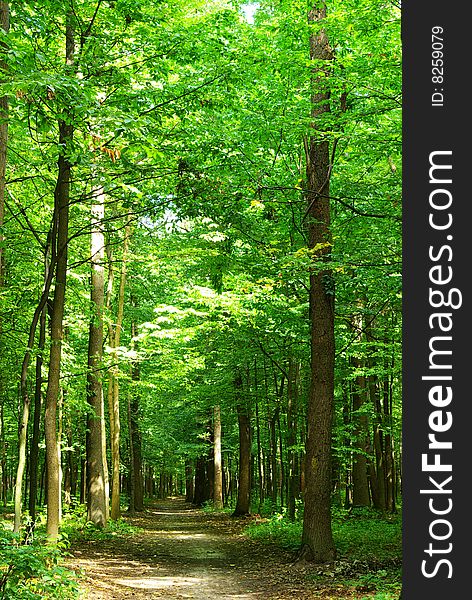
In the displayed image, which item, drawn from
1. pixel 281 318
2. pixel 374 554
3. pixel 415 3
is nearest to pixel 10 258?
pixel 281 318

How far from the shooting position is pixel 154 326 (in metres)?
16.4

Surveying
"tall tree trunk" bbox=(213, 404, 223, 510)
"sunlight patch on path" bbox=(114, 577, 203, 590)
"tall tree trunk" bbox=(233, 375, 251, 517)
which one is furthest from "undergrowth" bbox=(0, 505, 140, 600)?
"tall tree trunk" bbox=(213, 404, 223, 510)

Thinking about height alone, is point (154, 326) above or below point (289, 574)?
above

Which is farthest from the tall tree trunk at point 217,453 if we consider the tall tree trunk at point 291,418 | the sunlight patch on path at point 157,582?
the sunlight patch on path at point 157,582

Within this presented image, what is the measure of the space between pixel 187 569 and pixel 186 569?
0.02 m

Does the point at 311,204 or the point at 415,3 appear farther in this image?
the point at 311,204

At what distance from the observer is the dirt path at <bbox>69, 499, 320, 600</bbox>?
369 inches

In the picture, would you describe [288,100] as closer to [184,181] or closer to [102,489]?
[184,181]

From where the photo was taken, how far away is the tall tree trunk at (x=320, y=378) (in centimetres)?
1131

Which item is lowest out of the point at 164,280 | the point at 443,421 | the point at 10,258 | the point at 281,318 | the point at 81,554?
the point at 81,554

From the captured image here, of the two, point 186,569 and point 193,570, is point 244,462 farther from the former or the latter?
point 193,570

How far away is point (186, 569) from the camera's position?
12.1 m

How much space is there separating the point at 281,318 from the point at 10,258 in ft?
20.4

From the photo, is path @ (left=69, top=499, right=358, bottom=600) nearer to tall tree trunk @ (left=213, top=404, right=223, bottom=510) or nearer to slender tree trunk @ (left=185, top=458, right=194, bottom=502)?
tall tree trunk @ (left=213, top=404, right=223, bottom=510)
